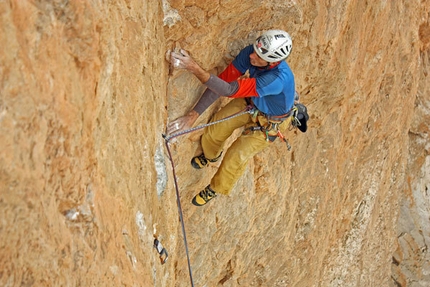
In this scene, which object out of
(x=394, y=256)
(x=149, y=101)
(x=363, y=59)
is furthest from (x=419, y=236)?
(x=149, y=101)

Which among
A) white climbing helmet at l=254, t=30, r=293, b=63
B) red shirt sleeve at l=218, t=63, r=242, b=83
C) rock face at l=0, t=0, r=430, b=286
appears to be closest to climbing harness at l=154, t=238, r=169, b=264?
rock face at l=0, t=0, r=430, b=286

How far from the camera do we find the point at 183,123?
4457 millimetres

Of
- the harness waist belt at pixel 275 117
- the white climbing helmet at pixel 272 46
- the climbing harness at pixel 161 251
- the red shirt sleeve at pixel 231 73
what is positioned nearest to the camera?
the climbing harness at pixel 161 251

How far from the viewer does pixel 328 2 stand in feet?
18.3

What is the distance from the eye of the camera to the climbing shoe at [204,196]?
502 centimetres

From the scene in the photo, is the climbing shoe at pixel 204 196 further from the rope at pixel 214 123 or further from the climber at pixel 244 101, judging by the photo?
the rope at pixel 214 123

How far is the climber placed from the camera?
4.17 meters

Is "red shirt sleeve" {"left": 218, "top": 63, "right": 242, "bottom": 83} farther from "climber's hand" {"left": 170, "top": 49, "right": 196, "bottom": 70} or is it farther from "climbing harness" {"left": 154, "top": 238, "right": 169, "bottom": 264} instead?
"climbing harness" {"left": 154, "top": 238, "right": 169, "bottom": 264}

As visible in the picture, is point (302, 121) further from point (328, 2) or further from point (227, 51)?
point (328, 2)

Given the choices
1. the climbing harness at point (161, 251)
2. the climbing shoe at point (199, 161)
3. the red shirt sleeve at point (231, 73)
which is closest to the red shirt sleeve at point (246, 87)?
the red shirt sleeve at point (231, 73)

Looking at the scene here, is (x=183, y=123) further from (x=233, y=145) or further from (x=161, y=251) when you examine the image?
(x=161, y=251)

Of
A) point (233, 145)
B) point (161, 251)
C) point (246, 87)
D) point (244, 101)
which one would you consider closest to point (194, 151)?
point (233, 145)

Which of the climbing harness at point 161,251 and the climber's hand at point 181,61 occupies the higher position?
the climber's hand at point 181,61

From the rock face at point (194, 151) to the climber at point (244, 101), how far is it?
140 mm
